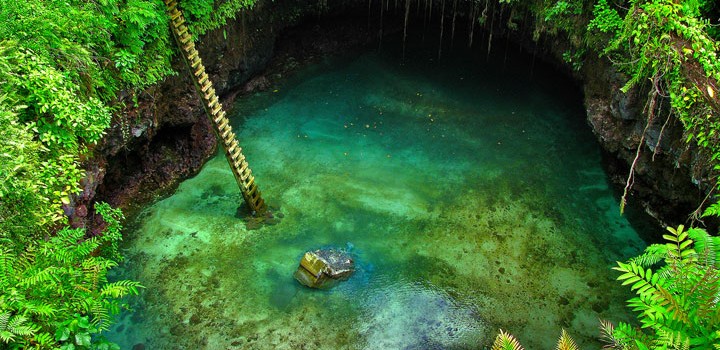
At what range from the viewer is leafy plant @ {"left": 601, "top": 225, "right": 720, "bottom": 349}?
3.26 meters

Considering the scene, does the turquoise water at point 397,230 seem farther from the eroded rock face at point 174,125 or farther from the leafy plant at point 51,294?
the leafy plant at point 51,294

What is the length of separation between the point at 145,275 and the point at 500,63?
814cm

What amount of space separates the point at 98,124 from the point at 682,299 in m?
5.88

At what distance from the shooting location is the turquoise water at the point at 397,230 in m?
5.97

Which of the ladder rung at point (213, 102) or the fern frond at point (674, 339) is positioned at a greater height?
the ladder rung at point (213, 102)

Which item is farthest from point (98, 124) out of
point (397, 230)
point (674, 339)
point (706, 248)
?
point (706, 248)

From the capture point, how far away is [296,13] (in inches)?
416


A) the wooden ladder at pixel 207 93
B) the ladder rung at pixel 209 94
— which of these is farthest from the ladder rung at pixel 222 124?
the ladder rung at pixel 209 94

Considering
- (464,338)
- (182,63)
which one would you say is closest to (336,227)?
(464,338)

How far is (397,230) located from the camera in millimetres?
7121

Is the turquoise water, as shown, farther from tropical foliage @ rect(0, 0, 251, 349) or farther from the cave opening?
tropical foliage @ rect(0, 0, 251, 349)

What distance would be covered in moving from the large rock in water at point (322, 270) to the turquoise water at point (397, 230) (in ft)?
0.44

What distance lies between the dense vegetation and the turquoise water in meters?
0.90

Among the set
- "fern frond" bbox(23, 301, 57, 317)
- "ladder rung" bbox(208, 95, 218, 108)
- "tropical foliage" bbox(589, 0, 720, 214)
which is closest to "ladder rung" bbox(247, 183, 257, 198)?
"ladder rung" bbox(208, 95, 218, 108)
